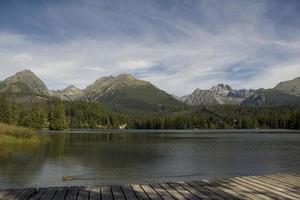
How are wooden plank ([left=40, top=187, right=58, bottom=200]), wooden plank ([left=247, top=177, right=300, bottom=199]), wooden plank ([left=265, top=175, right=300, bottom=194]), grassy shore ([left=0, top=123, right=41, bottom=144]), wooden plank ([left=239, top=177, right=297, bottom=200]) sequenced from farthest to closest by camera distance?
grassy shore ([left=0, top=123, right=41, bottom=144])
wooden plank ([left=265, top=175, right=300, bottom=194])
wooden plank ([left=247, top=177, right=300, bottom=199])
wooden plank ([left=239, top=177, right=297, bottom=200])
wooden plank ([left=40, top=187, right=58, bottom=200])

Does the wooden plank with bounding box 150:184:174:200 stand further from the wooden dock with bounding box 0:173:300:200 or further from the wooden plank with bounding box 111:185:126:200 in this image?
the wooden plank with bounding box 111:185:126:200

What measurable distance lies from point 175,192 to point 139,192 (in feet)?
4.70

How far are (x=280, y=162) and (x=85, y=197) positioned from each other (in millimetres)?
55981

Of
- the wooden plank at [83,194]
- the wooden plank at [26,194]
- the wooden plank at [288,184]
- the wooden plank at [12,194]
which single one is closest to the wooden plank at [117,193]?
the wooden plank at [83,194]

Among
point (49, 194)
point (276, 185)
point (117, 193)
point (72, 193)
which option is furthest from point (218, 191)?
point (49, 194)

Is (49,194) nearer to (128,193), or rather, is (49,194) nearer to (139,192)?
(128,193)

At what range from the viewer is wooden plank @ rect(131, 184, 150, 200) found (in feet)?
47.1

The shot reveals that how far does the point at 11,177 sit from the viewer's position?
46.3m

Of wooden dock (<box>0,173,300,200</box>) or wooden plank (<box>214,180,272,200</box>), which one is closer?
wooden dock (<box>0,173,300,200</box>)

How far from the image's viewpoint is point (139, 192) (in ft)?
50.0

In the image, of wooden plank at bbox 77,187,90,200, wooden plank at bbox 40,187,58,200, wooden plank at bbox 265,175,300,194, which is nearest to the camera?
wooden plank at bbox 77,187,90,200

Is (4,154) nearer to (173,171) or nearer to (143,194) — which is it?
(173,171)

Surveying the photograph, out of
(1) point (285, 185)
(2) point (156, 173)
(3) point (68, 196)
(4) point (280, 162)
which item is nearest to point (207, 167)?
(2) point (156, 173)

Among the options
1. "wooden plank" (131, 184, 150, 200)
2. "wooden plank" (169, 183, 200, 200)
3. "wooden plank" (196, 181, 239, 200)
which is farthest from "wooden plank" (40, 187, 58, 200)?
"wooden plank" (196, 181, 239, 200)
